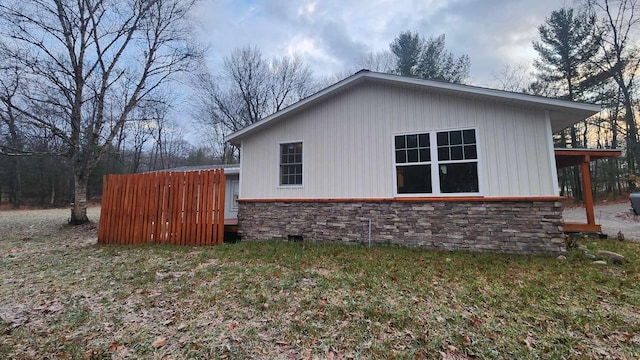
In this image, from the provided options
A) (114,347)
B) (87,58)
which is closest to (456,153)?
(114,347)

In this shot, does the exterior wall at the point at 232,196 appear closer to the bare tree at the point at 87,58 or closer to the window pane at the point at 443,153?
the bare tree at the point at 87,58

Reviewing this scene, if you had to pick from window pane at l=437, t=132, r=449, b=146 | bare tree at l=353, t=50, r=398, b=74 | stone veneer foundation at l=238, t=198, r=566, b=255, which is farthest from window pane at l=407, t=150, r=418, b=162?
bare tree at l=353, t=50, r=398, b=74

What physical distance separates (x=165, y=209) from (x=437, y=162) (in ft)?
24.8

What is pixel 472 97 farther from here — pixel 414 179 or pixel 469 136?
pixel 414 179

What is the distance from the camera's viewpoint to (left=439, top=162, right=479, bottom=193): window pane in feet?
21.1

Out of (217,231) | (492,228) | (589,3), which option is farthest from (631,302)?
(589,3)

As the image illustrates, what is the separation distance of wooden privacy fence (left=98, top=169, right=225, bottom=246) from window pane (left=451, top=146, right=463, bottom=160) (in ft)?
19.8

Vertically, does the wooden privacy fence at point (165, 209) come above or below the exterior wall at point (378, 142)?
below

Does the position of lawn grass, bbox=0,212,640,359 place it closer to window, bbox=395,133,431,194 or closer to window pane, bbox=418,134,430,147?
window, bbox=395,133,431,194

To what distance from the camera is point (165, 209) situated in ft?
26.2

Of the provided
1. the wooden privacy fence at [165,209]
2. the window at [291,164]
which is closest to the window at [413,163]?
the window at [291,164]

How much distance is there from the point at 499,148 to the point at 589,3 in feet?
61.2

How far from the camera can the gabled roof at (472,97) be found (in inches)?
227

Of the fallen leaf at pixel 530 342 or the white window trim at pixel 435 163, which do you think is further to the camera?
the white window trim at pixel 435 163
